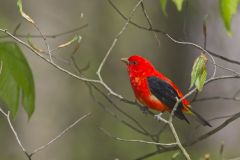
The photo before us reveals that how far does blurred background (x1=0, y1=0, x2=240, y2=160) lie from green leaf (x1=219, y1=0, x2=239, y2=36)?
5.67 meters

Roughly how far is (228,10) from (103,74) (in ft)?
31.1

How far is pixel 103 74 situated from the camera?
39.6 feet

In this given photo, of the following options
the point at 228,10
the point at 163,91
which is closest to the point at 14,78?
the point at 228,10

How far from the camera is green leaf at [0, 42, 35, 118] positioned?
3381 millimetres

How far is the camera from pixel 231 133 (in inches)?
515

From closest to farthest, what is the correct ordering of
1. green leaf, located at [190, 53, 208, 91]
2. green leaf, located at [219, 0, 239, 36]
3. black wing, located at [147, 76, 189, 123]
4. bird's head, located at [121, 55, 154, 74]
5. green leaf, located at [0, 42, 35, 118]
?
green leaf, located at [219, 0, 239, 36], green leaf, located at [190, 53, 208, 91], green leaf, located at [0, 42, 35, 118], black wing, located at [147, 76, 189, 123], bird's head, located at [121, 55, 154, 74]

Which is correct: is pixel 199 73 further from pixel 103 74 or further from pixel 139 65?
pixel 103 74

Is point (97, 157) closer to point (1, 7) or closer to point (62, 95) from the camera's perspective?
point (62, 95)

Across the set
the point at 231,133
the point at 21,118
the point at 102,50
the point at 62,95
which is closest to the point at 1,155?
the point at 21,118

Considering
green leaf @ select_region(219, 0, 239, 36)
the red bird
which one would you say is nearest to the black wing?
the red bird

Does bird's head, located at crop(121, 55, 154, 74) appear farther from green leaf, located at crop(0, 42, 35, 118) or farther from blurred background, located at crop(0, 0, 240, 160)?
blurred background, located at crop(0, 0, 240, 160)

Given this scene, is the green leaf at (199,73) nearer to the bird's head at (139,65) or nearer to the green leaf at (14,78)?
the green leaf at (14,78)

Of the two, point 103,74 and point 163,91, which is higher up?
point 163,91

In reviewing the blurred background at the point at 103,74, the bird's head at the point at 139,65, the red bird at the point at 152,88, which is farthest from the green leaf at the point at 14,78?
the blurred background at the point at 103,74
